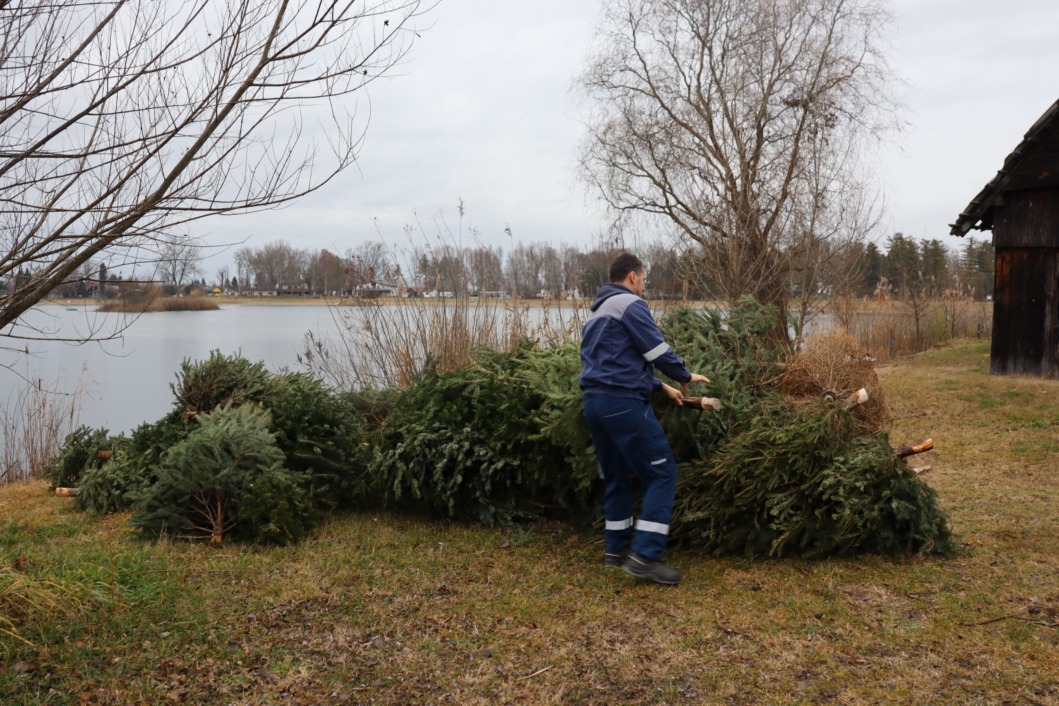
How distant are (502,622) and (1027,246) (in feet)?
45.7

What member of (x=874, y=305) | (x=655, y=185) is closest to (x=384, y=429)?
(x=655, y=185)

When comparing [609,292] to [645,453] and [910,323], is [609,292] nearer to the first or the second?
[645,453]

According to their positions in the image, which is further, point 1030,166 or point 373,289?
point 1030,166

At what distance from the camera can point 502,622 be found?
5.31 metres

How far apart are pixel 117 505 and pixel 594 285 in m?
7.29

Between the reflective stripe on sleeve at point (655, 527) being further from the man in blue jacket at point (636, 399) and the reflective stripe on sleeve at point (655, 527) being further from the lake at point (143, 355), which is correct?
the lake at point (143, 355)

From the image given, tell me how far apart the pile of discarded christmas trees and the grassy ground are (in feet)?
0.92

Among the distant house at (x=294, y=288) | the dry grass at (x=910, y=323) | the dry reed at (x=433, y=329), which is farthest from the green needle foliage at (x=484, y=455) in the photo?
the dry grass at (x=910, y=323)

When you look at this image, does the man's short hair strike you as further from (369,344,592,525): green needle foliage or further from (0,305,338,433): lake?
(0,305,338,433): lake

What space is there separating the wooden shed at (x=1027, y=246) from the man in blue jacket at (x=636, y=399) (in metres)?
12.1

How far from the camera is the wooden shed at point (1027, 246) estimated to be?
14.7m

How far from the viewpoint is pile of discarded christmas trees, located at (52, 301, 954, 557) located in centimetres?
Answer: 616

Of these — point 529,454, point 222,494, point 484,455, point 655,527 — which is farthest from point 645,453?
point 222,494

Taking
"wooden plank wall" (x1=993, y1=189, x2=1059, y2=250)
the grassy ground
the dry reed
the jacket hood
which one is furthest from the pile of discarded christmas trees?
"wooden plank wall" (x1=993, y1=189, x2=1059, y2=250)
